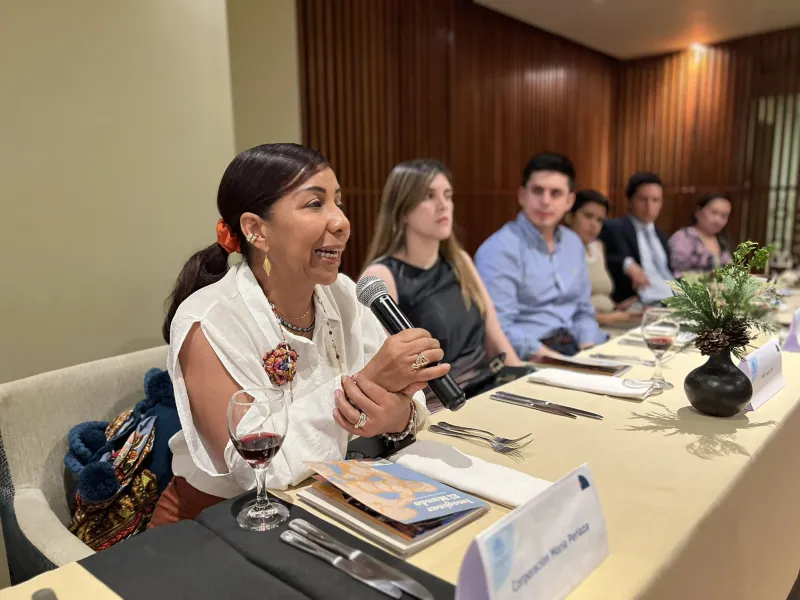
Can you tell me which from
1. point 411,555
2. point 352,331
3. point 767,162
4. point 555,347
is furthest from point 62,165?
point 767,162


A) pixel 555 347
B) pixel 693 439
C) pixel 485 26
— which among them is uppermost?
pixel 485 26

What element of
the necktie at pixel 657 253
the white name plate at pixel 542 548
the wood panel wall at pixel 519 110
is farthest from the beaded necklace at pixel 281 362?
the necktie at pixel 657 253

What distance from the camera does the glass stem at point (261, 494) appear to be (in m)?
0.96

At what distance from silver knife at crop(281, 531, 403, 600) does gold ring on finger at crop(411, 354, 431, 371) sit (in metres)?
0.36

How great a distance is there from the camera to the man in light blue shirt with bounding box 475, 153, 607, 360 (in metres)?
2.90

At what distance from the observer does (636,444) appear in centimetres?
127

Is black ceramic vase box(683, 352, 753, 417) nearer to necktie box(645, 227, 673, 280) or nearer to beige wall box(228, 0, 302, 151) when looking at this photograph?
beige wall box(228, 0, 302, 151)

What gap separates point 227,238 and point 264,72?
96.9 inches

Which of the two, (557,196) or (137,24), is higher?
(137,24)

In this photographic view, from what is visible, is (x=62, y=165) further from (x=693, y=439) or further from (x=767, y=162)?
(x=767, y=162)

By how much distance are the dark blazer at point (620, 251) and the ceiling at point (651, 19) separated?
5.92 feet

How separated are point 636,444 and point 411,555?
63 centimetres

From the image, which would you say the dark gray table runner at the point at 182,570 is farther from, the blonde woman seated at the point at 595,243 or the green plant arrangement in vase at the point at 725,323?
the blonde woman seated at the point at 595,243

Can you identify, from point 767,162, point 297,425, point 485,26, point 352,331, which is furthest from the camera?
point 767,162
